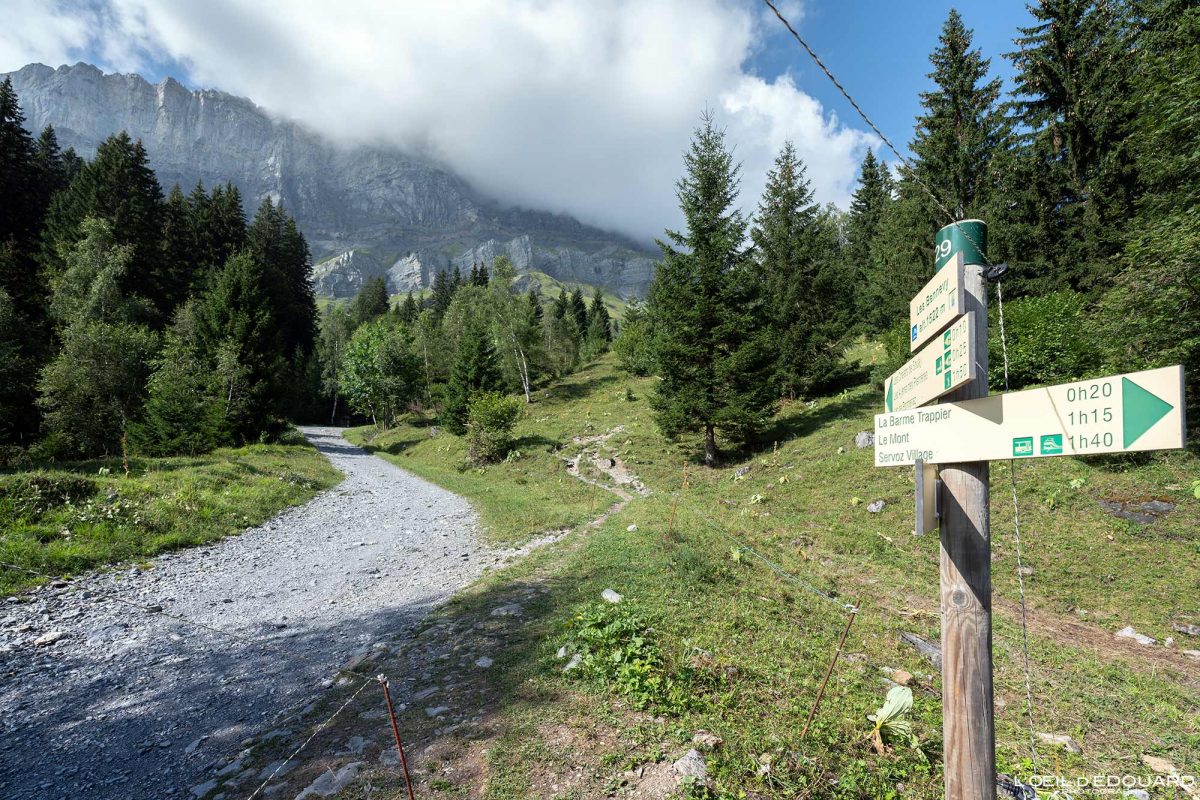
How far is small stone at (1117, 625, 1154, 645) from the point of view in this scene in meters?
6.83

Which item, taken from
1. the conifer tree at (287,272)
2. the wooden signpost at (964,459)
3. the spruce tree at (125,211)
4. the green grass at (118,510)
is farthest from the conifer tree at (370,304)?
the wooden signpost at (964,459)

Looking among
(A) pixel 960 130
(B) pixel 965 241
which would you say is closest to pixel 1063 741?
(B) pixel 965 241

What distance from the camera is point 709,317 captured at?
1864 cm

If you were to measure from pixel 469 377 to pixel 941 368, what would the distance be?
3370 cm

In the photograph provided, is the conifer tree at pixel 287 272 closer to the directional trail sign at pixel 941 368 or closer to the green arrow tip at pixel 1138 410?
the directional trail sign at pixel 941 368

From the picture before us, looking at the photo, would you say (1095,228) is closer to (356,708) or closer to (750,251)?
(750,251)

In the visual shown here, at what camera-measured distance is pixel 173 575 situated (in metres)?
9.00

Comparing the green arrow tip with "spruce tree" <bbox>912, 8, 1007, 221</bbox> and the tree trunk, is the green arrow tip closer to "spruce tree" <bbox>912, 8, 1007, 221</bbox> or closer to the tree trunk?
the tree trunk

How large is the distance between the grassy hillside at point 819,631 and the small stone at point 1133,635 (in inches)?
4.7

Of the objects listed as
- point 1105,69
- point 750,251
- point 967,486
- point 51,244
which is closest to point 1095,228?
point 1105,69

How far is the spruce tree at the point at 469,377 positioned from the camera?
110 ft

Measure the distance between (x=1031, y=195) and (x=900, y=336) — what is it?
9.49 m

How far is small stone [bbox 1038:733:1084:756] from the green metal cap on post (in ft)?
16.3

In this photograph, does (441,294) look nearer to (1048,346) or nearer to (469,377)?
(469,377)
